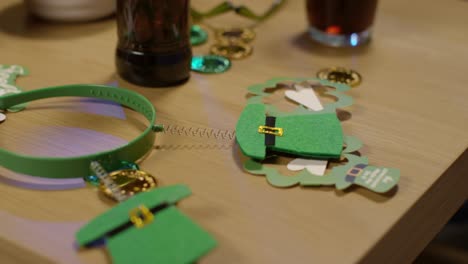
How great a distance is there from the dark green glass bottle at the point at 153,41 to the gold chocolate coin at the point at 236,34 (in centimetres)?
13

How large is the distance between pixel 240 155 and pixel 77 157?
0.13 meters

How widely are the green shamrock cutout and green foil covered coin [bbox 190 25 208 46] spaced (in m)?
0.26

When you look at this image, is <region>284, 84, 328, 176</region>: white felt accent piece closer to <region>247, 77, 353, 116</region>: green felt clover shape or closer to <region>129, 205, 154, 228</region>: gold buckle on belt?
<region>247, 77, 353, 116</region>: green felt clover shape

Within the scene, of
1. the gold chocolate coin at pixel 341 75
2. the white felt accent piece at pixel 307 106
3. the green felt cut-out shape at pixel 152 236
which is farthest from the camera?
the gold chocolate coin at pixel 341 75

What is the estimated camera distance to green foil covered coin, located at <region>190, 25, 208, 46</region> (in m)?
0.70

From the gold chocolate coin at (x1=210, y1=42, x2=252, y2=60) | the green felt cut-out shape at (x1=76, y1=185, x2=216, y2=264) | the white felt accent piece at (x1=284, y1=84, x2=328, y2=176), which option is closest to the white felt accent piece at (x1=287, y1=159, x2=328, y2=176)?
the white felt accent piece at (x1=284, y1=84, x2=328, y2=176)

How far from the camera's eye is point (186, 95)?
1.92 feet

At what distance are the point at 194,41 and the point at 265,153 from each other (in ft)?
0.85

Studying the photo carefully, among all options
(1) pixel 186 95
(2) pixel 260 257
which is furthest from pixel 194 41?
(2) pixel 260 257

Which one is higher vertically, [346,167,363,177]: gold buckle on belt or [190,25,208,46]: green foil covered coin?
[346,167,363,177]: gold buckle on belt

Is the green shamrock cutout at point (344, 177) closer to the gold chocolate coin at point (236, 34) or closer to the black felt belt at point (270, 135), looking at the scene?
the black felt belt at point (270, 135)

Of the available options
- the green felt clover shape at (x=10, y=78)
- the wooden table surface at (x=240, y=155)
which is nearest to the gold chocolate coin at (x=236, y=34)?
the wooden table surface at (x=240, y=155)

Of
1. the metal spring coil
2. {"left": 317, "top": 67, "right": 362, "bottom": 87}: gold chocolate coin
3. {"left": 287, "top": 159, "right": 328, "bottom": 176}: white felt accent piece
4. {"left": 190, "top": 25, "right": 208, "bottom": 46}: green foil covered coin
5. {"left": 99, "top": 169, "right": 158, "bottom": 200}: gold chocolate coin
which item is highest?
{"left": 99, "top": 169, "right": 158, "bottom": 200}: gold chocolate coin

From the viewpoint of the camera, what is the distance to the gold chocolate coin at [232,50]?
0.67 m
